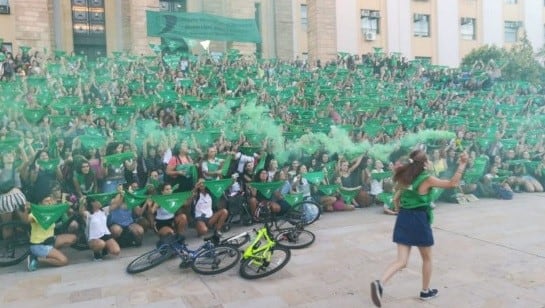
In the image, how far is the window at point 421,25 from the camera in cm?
3756

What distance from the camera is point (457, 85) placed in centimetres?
2269

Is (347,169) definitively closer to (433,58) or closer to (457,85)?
(457,85)

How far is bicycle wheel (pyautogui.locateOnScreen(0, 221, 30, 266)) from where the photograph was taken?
25.7 feet

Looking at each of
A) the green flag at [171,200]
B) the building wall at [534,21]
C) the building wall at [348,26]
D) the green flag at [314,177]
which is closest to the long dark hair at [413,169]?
the green flag at [171,200]

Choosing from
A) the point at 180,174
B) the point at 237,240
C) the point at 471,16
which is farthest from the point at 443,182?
the point at 471,16

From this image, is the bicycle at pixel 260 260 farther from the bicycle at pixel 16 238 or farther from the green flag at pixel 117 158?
the green flag at pixel 117 158

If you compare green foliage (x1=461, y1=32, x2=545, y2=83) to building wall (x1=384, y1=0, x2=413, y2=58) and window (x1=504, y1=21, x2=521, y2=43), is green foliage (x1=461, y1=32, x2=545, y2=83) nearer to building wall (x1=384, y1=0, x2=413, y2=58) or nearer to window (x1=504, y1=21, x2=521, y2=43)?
building wall (x1=384, y1=0, x2=413, y2=58)

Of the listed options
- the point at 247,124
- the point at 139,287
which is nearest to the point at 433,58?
the point at 247,124

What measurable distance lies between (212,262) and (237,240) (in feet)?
1.76

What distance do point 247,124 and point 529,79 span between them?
65.5ft

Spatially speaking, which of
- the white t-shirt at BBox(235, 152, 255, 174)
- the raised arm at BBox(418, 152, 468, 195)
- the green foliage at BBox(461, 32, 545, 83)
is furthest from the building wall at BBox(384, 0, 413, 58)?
the raised arm at BBox(418, 152, 468, 195)

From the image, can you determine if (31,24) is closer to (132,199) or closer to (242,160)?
(242,160)

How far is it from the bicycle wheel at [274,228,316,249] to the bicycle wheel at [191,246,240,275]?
3.74ft

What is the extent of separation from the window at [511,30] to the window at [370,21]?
11848 millimetres
